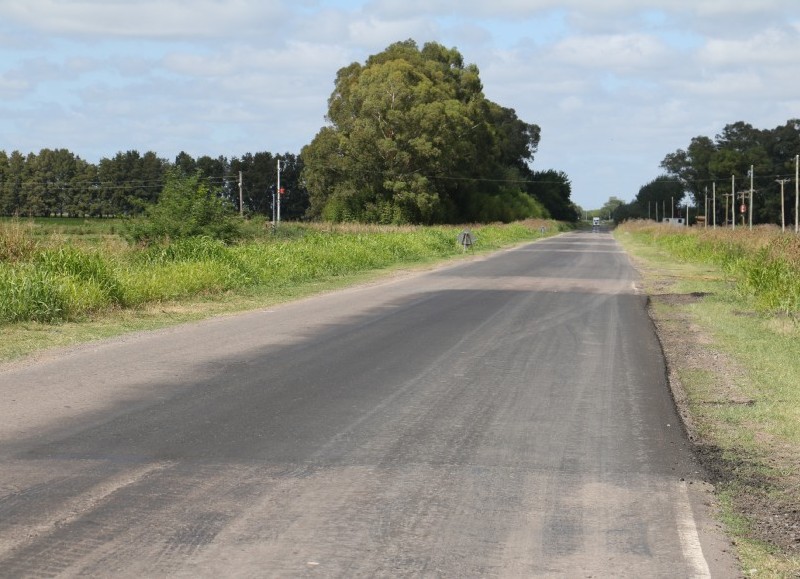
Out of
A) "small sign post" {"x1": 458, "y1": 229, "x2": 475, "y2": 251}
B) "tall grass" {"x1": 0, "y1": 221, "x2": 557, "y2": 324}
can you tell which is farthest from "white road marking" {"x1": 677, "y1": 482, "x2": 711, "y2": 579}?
"small sign post" {"x1": 458, "y1": 229, "x2": 475, "y2": 251}

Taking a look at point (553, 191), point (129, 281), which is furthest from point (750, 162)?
point (129, 281)

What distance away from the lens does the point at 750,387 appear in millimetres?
10125

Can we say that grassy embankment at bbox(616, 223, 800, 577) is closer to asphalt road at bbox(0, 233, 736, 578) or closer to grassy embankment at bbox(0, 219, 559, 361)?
asphalt road at bbox(0, 233, 736, 578)

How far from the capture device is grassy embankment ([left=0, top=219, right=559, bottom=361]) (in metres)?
14.8

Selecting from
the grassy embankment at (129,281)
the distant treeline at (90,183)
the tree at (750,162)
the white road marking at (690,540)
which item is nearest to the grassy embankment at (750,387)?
the white road marking at (690,540)

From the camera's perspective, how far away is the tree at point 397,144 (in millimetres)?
73375

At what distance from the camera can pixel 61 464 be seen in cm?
648

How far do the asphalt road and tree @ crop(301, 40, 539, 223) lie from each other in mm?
60955

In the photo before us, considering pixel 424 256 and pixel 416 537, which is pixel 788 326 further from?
pixel 424 256

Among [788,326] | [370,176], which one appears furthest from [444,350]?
[370,176]

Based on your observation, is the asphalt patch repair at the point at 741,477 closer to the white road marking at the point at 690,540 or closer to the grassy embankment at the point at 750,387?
the grassy embankment at the point at 750,387

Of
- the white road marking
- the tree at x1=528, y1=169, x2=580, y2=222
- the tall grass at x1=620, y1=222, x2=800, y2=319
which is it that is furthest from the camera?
the tree at x1=528, y1=169, x2=580, y2=222

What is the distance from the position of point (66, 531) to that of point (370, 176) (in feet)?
230

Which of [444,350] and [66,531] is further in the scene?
[444,350]
